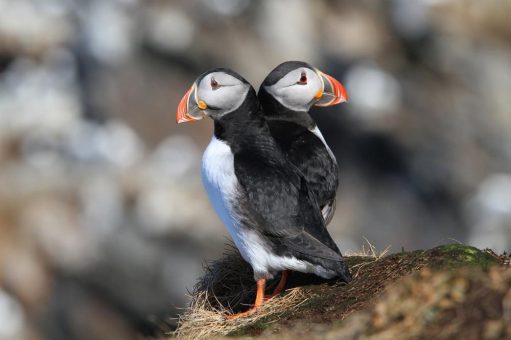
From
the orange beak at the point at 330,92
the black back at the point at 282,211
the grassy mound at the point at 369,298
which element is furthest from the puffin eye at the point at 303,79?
the grassy mound at the point at 369,298

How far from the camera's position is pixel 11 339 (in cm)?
1938

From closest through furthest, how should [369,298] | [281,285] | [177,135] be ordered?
[369,298], [281,285], [177,135]

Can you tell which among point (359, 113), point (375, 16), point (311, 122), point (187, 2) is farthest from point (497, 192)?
point (311, 122)

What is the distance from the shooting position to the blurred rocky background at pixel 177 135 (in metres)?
19.5

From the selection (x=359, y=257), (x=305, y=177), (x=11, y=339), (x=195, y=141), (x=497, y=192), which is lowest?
(x=359, y=257)

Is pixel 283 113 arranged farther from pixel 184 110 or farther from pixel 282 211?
pixel 282 211

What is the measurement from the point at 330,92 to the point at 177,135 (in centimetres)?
1368

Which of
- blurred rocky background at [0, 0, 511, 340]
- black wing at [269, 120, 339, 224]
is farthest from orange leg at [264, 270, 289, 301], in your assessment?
blurred rocky background at [0, 0, 511, 340]

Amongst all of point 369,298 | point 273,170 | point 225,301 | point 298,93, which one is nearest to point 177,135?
point 298,93

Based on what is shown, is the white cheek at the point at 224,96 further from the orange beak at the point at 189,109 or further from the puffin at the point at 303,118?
the puffin at the point at 303,118

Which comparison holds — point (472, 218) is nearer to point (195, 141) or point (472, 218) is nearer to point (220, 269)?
point (195, 141)

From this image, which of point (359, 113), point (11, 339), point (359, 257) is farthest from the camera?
point (359, 113)

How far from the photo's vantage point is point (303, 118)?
7.30 m

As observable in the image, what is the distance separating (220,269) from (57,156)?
1456cm
